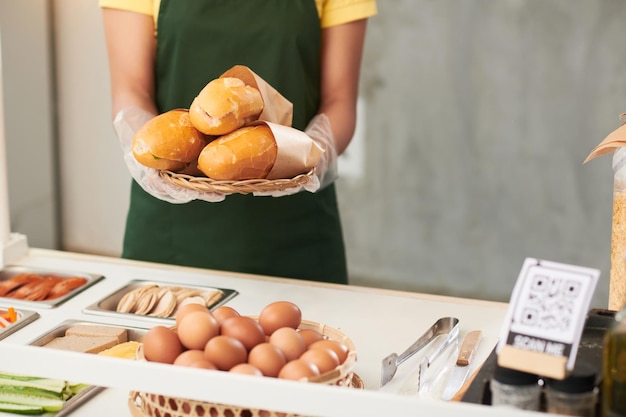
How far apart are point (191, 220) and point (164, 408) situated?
1.21 metres

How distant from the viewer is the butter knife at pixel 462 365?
1.39 m

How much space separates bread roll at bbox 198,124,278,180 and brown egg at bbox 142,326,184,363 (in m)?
0.44

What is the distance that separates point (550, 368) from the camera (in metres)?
0.94

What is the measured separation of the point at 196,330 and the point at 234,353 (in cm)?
8

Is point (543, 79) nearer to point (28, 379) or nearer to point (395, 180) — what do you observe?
point (395, 180)

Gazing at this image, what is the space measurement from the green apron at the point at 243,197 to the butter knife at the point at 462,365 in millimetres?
847

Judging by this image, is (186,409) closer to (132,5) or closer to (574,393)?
(574,393)

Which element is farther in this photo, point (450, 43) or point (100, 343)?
point (450, 43)

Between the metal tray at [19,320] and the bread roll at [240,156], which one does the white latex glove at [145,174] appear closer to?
the bread roll at [240,156]

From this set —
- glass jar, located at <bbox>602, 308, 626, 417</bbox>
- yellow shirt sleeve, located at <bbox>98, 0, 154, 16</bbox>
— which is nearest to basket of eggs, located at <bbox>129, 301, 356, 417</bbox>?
glass jar, located at <bbox>602, 308, 626, 417</bbox>

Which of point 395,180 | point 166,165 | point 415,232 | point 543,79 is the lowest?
point 415,232

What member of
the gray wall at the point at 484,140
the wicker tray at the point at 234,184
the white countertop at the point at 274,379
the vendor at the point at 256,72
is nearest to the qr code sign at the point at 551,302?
the white countertop at the point at 274,379

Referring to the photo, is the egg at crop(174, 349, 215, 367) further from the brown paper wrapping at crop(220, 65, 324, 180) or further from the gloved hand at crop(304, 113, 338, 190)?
the gloved hand at crop(304, 113, 338, 190)

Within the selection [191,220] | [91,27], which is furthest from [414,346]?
[91,27]
